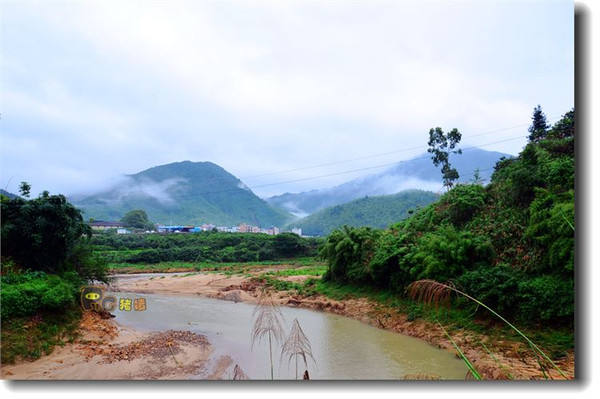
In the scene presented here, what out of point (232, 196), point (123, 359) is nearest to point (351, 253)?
point (123, 359)

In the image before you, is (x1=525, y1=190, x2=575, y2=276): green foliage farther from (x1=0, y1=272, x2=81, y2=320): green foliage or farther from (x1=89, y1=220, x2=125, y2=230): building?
(x1=89, y1=220, x2=125, y2=230): building

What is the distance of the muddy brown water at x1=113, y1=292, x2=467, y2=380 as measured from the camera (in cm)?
668

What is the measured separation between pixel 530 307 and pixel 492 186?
712 centimetres

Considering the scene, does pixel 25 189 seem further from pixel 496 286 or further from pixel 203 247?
pixel 203 247

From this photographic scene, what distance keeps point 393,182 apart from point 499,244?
181 feet

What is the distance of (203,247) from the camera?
29969mm

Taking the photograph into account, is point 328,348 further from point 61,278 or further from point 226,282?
point 226,282

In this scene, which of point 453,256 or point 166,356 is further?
point 453,256

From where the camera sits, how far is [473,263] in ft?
33.9

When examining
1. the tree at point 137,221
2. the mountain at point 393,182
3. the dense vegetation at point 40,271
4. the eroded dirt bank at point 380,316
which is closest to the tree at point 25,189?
the dense vegetation at point 40,271

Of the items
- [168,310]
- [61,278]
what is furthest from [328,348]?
[168,310]

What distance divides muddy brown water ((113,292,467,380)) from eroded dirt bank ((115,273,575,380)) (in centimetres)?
35

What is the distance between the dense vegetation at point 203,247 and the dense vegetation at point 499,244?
50.4 ft

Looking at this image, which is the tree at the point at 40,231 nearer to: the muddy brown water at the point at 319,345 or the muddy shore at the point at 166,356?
the muddy shore at the point at 166,356
